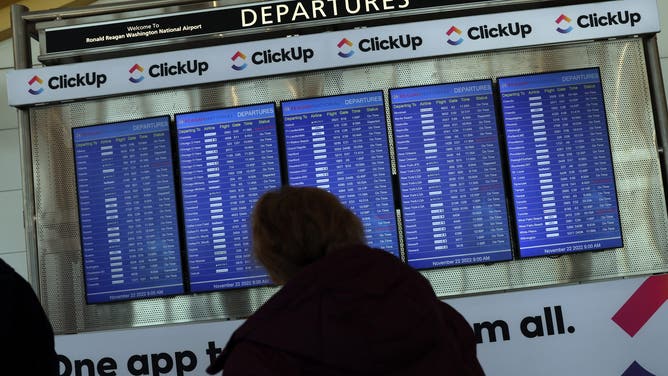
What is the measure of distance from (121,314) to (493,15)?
265cm

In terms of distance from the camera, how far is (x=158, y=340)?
451cm

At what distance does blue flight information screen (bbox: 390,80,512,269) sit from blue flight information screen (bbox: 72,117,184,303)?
131 centimetres

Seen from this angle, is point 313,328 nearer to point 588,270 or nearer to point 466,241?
point 466,241

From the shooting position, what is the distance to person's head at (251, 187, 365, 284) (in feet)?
6.44

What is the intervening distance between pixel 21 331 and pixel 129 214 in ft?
8.18

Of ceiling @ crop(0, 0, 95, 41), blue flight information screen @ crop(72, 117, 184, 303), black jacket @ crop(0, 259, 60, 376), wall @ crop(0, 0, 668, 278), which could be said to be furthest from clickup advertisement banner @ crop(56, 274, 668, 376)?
ceiling @ crop(0, 0, 95, 41)

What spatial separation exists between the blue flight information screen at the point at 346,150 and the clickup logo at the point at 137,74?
2.76 ft

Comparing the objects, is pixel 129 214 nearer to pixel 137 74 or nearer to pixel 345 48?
pixel 137 74

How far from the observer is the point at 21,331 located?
2.26 m

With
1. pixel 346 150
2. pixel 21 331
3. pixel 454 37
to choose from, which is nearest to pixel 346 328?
pixel 21 331

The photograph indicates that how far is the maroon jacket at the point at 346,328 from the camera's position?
69.5 inches

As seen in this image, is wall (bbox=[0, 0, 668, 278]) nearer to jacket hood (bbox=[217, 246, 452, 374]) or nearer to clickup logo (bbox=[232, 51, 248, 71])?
clickup logo (bbox=[232, 51, 248, 71])

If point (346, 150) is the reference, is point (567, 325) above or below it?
below

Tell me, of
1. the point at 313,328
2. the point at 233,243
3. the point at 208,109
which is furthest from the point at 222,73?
the point at 313,328
